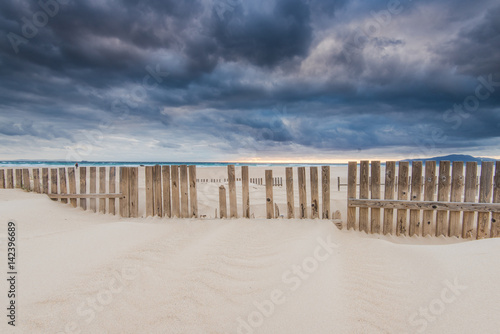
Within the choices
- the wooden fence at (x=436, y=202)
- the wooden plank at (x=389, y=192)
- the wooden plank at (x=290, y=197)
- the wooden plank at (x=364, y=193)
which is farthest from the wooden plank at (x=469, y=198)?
the wooden plank at (x=290, y=197)

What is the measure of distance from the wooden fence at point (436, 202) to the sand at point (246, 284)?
1.24 m

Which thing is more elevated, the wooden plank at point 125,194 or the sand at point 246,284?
the wooden plank at point 125,194

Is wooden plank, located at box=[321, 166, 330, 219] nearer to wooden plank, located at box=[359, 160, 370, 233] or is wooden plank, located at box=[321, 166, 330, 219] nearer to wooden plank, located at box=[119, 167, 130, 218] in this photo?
wooden plank, located at box=[359, 160, 370, 233]

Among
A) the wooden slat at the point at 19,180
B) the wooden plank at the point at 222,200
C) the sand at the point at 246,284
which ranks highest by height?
the wooden slat at the point at 19,180

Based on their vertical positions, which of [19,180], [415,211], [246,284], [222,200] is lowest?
[246,284]

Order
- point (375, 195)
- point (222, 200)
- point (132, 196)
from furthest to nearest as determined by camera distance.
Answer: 1. point (132, 196)
2. point (222, 200)
3. point (375, 195)

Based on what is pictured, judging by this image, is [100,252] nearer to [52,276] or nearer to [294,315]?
[52,276]

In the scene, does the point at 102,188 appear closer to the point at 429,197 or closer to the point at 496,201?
the point at 429,197

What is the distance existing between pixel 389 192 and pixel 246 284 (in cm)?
433

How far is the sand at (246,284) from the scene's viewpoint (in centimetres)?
239

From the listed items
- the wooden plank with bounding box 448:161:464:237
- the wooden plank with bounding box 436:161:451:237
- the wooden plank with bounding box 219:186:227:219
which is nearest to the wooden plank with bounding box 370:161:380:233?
the wooden plank with bounding box 436:161:451:237

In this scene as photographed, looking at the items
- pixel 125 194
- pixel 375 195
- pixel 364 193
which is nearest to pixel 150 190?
pixel 125 194

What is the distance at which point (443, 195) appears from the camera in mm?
5820

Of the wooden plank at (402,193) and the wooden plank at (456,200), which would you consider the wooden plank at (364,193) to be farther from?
the wooden plank at (456,200)
